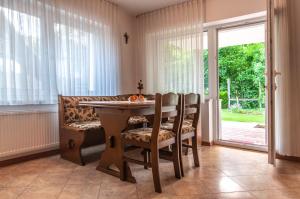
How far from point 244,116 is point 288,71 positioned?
1.60m

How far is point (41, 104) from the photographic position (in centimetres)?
297

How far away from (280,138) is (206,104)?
→ 1.19 m

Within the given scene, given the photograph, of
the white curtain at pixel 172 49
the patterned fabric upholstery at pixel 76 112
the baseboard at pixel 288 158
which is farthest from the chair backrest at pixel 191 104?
the baseboard at pixel 288 158

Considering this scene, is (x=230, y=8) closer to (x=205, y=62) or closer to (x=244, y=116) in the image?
(x=205, y=62)

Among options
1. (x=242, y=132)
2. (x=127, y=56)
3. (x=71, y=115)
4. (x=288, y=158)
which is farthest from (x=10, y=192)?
(x=242, y=132)

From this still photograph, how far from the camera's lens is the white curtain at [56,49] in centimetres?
266

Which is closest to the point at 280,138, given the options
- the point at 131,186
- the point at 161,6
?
the point at 131,186

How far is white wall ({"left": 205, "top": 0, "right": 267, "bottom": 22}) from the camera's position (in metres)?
3.08

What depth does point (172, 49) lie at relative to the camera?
3881 millimetres

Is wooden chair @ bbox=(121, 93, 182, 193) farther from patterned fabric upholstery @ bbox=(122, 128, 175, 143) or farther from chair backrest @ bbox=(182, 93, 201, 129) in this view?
chair backrest @ bbox=(182, 93, 201, 129)

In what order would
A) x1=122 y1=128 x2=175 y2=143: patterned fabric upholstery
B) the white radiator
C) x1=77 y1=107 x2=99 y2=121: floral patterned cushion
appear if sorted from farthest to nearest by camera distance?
x1=77 y1=107 x2=99 y2=121: floral patterned cushion
the white radiator
x1=122 y1=128 x2=175 y2=143: patterned fabric upholstery

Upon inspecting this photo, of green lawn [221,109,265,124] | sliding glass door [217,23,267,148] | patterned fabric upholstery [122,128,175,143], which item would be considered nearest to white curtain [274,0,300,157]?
sliding glass door [217,23,267,148]

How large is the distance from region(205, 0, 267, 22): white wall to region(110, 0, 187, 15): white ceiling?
0.55 m

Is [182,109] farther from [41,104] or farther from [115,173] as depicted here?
[41,104]
